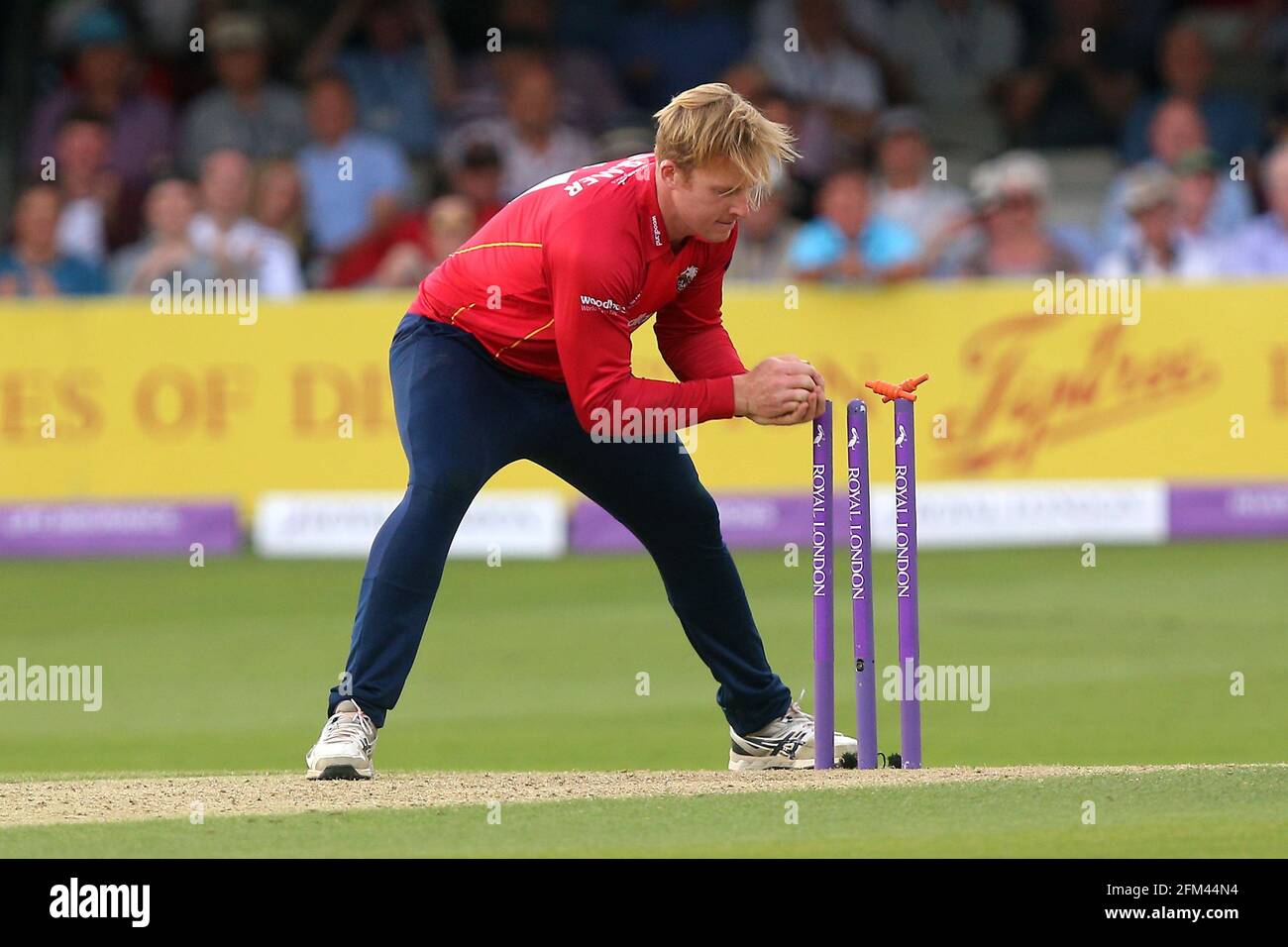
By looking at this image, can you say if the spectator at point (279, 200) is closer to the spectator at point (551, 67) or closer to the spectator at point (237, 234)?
the spectator at point (237, 234)

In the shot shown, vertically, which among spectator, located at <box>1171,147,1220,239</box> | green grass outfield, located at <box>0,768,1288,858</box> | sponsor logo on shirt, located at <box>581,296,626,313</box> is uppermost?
spectator, located at <box>1171,147,1220,239</box>

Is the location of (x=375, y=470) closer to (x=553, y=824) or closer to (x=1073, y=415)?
(x=1073, y=415)

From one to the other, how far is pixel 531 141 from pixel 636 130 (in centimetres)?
136

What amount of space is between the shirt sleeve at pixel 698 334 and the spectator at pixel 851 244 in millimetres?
7372

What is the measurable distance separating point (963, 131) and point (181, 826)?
522 inches

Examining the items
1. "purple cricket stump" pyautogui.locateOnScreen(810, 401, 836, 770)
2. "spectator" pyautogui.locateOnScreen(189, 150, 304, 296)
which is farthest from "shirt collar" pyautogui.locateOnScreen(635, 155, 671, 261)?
"spectator" pyautogui.locateOnScreen(189, 150, 304, 296)

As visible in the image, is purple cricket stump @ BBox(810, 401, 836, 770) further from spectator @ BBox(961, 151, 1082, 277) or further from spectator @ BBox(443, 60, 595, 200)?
spectator @ BBox(443, 60, 595, 200)

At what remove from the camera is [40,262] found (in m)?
15.3

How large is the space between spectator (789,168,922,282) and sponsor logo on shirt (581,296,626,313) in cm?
810

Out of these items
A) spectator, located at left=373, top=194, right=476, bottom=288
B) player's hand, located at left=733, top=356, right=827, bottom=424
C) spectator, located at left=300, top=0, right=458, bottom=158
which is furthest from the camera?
spectator, located at left=300, top=0, right=458, bottom=158

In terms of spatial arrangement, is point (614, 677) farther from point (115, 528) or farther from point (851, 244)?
point (115, 528)

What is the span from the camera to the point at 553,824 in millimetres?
6164

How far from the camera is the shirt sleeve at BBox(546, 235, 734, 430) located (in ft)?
21.2
